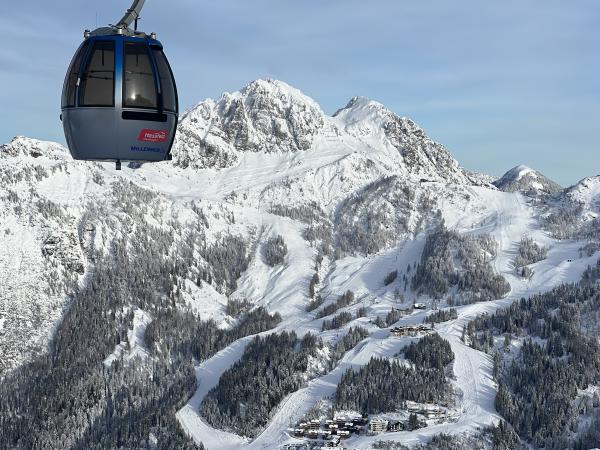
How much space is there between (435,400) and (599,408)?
1492 inches

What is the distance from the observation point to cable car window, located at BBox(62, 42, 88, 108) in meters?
35.7

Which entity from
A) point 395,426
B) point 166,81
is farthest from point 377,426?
point 166,81

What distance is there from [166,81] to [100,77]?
288 cm

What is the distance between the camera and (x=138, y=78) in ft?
116

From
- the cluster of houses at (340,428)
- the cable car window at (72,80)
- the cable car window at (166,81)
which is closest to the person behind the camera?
the cable car window at (72,80)

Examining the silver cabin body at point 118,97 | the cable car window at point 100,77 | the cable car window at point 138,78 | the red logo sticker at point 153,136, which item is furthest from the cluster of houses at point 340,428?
the cable car window at point 100,77

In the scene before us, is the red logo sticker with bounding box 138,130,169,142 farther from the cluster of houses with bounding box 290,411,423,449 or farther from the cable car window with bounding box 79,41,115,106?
the cluster of houses with bounding box 290,411,423,449

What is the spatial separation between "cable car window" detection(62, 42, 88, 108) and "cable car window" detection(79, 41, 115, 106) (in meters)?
0.52

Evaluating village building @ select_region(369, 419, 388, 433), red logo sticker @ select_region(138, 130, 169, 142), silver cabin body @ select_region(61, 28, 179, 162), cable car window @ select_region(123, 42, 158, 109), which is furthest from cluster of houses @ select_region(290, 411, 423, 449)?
cable car window @ select_region(123, 42, 158, 109)

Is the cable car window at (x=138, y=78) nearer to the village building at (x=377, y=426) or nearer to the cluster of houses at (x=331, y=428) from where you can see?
the cluster of houses at (x=331, y=428)

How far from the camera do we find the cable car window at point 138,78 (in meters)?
35.2

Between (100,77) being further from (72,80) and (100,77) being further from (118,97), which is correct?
(72,80)

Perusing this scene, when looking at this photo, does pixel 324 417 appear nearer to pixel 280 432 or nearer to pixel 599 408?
pixel 280 432

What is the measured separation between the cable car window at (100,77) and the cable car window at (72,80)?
518 millimetres
